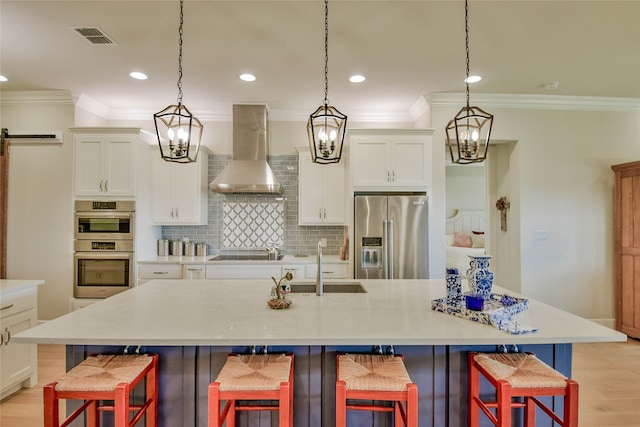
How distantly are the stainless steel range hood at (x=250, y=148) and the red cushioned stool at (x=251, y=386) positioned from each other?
2835mm

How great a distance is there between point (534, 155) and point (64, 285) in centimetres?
591

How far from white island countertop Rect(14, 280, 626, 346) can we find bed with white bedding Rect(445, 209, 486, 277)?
15.5 feet

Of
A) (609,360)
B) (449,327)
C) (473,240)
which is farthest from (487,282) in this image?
(473,240)

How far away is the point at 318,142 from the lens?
1.87 m

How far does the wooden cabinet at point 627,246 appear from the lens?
3787 mm

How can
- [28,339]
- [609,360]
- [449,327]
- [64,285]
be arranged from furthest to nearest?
[64,285]
[609,360]
[449,327]
[28,339]

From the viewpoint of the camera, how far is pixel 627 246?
3.92 m

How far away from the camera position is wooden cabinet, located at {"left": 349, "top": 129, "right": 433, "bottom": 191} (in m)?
3.86

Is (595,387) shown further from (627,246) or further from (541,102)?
(541,102)

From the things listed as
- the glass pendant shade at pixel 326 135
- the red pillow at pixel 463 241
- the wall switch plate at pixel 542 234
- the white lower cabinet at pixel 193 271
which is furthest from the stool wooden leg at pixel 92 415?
the red pillow at pixel 463 241

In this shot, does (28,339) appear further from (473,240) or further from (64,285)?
(473,240)

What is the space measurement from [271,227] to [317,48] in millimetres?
2452

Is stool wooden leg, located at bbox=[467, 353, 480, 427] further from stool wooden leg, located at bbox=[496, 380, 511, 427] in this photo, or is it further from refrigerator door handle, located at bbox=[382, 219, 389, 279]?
refrigerator door handle, located at bbox=[382, 219, 389, 279]

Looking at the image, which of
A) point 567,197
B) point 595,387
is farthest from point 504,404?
point 567,197
